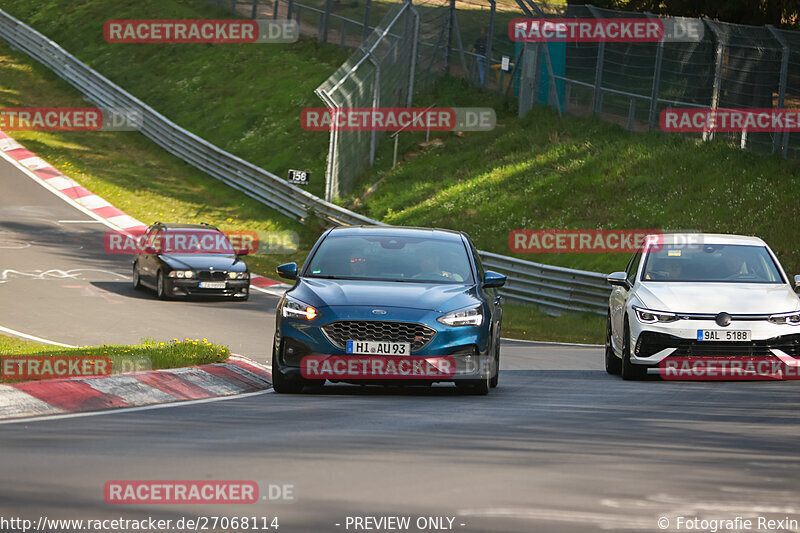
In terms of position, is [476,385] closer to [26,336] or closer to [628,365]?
[628,365]

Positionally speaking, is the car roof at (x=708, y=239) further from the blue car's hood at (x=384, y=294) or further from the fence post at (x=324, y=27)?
the fence post at (x=324, y=27)

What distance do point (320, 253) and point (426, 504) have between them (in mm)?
6433

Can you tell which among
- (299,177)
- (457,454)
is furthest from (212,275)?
(457,454)

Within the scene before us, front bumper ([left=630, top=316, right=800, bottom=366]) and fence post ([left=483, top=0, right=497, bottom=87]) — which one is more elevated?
fence post ([left=483, top=0, right=497, bottom=87])

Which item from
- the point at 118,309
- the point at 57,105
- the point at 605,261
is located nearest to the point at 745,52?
the point at 605,261

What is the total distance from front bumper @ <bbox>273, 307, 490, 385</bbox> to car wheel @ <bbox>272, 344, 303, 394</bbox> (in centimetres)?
6

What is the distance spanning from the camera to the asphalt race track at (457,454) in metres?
6.00

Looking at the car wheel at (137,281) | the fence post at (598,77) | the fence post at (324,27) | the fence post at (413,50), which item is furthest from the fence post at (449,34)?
the car wheel at (137,281)

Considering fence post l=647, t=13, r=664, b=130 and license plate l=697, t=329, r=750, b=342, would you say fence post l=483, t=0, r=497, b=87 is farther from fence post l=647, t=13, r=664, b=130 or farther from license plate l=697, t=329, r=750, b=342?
license plate l=697, t=329, r=750, b=342

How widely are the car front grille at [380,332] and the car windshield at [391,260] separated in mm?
1060

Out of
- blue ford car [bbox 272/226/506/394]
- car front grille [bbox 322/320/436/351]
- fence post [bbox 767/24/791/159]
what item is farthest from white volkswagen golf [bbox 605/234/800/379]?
fence post [bbox 767/24/791/159]

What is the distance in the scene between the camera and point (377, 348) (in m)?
10.9

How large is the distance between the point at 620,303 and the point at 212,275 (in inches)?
445

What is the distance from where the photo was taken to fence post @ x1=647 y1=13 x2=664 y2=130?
29.3 metres
